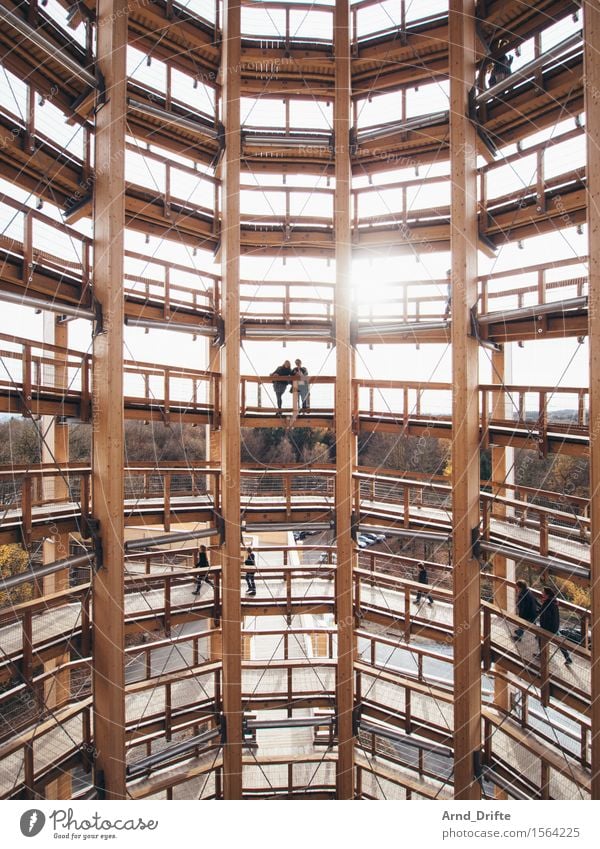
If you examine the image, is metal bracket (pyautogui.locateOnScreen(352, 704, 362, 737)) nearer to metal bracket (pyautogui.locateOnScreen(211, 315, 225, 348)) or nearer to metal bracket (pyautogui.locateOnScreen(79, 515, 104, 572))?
metal bracket (pyautogui.locateOnScreen(79, 515, 104, 572))

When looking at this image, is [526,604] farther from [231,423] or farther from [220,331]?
[220,331]

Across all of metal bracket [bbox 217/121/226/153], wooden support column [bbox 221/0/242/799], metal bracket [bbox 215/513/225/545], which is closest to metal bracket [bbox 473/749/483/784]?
wooden support column [bbox 221/0/242/799]

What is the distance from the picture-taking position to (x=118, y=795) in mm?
5344

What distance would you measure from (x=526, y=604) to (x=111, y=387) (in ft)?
18.4

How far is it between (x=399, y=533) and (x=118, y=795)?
4500 mm

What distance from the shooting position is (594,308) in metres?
4.55

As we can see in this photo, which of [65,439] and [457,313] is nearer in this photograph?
[457,313]

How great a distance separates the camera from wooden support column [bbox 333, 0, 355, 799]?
640 centimetres

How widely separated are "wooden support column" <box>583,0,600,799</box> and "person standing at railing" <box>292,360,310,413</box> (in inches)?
156

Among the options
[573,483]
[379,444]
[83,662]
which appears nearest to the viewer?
[83,662]

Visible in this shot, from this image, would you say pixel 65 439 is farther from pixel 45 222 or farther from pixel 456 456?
pixel 456 456

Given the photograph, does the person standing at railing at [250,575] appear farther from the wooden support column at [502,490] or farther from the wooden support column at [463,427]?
the wooden support column at [502,490]

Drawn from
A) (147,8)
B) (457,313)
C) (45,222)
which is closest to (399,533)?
(457,313)

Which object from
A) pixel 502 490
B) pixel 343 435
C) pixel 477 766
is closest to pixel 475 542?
pixel 502 490
